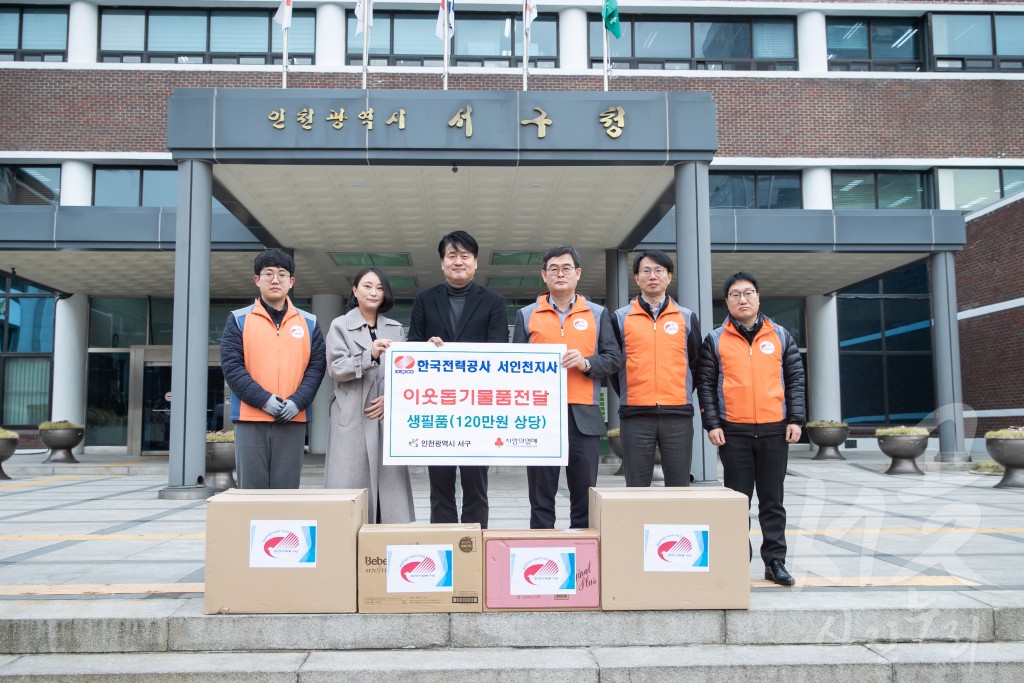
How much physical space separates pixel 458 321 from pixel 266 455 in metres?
1.41

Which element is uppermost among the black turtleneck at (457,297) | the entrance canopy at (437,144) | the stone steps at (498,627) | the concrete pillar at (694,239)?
the entrance canopy at (437,144)

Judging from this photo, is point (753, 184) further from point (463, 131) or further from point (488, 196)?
point (463, 131)

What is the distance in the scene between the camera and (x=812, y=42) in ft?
67.4

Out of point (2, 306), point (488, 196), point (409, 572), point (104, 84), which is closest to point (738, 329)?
point (409, 572)

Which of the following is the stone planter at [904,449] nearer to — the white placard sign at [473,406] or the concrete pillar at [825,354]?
the concrete pillar at [825,354]

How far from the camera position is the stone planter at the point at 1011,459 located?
10859 mm

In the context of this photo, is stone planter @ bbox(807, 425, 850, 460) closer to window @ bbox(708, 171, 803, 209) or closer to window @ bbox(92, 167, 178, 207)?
window @ bbox(708, 171, 803, 209)

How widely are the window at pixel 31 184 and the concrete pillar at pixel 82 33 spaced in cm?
284

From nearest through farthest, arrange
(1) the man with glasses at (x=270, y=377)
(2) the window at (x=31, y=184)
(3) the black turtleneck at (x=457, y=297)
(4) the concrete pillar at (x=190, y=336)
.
A: (1) the man with glasses at (x=270, y=377)
(3) the black turtleneck at (x=457, y=297)
(4) the concrete pillar at (x=190, y=336)
(2) the window at (x=31, y=184)

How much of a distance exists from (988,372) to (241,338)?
61.7ft

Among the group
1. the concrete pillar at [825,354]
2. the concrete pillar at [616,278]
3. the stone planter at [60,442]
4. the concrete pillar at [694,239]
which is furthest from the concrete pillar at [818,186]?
the stone planter at [60,442]

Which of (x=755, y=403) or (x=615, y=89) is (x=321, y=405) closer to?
(x=615, y=89)

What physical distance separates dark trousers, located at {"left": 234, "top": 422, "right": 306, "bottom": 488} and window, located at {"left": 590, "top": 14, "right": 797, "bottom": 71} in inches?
717

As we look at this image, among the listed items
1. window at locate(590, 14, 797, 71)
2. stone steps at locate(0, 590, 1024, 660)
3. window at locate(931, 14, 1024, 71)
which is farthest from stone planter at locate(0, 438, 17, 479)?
window at locate(931, 14, 1024, 71)
